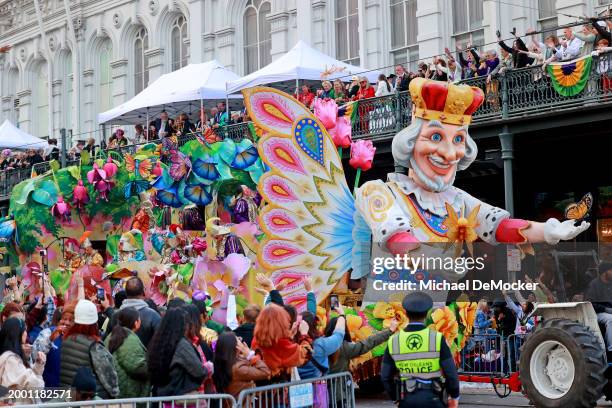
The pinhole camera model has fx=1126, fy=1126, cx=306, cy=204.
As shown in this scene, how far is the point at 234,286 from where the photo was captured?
15.0 metres

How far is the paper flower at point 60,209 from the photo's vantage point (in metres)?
22.5

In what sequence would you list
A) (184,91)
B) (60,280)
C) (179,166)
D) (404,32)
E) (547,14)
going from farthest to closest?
(404,32), (184,91), (547,14), (60,280), (179,166)

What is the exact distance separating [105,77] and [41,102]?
427 centimetres

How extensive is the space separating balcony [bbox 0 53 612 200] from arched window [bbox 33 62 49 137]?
1719 centimetres

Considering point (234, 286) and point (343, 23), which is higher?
point (343, 23)

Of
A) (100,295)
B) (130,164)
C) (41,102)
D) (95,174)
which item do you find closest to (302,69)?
(130,164)

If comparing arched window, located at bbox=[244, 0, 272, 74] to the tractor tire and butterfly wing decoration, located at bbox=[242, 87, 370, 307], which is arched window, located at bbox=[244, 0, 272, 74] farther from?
the tractor tire

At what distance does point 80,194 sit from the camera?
884 inches

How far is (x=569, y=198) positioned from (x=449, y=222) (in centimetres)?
1132

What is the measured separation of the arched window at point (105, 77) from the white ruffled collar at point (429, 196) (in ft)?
81.6

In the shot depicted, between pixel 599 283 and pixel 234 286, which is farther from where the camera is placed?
pixel 234 286

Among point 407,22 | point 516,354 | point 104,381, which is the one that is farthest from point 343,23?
point 104,381

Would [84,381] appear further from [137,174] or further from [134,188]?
[134,188]

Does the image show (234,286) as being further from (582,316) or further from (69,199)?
(69,199)
